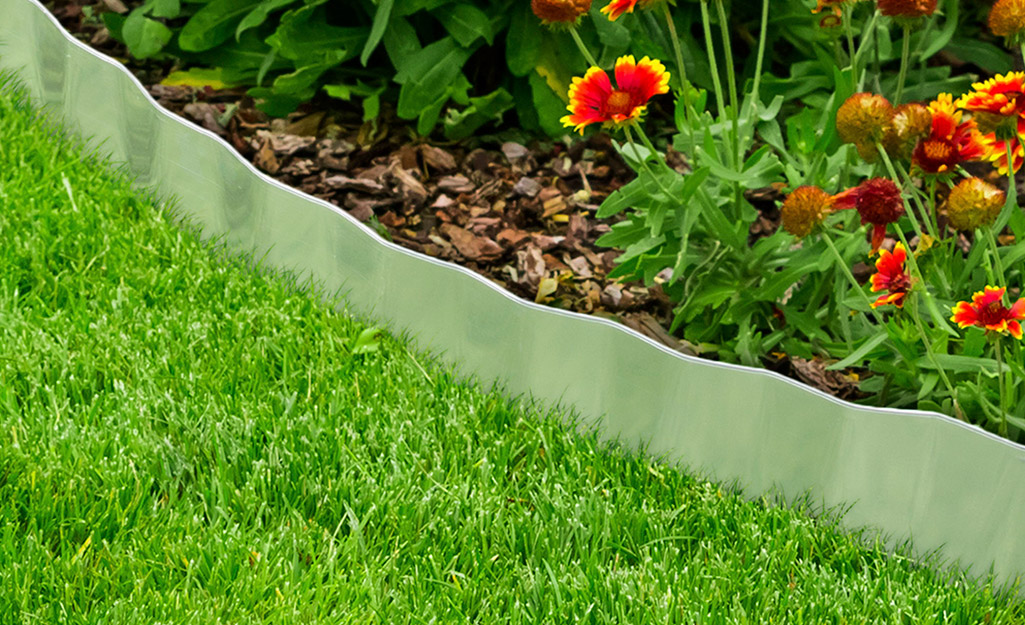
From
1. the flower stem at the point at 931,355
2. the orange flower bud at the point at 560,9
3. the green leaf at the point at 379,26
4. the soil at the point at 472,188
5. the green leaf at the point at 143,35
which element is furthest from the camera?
the green leaf at the point at 143,35

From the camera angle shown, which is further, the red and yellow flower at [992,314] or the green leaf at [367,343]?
the green leaf at [367,343]

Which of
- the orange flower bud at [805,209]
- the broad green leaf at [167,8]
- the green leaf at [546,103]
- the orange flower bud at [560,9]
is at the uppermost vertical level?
the orange flower bud at [560,9]

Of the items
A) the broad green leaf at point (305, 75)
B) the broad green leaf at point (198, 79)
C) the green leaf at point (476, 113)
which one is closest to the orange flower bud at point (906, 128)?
the green leaf at point (476, 113)

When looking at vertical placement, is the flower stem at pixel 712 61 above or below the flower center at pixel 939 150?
above

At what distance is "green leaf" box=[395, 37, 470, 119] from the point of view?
343 centimetres

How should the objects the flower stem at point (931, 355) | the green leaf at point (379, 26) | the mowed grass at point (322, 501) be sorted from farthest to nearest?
the green leaf at point (379, 26) → the flower stem at point (931, 355) → the mowed grass at point (322, 501)

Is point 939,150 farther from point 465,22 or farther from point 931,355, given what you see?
point 465,22

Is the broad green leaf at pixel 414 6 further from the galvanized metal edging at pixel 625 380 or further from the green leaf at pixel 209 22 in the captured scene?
the galvanized metal edging at pixel 625 380

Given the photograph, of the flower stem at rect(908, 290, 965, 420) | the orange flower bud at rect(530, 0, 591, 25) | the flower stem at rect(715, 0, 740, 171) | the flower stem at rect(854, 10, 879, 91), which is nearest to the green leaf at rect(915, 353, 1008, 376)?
the flower stem at rect(908, 290, 965, 420)

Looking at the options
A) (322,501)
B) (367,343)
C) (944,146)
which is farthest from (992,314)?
(367,343)

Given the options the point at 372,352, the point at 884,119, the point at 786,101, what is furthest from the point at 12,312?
the point at 786,101

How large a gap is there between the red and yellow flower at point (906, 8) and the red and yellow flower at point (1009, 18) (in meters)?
0.14

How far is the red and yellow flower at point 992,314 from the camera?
208 centimetres

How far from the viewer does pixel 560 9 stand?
2.41 meters
